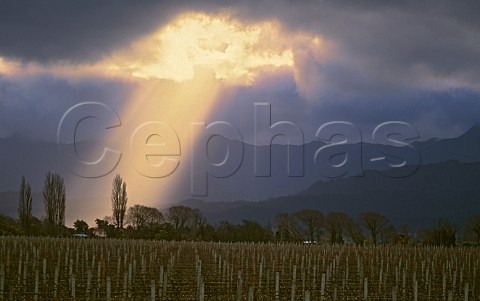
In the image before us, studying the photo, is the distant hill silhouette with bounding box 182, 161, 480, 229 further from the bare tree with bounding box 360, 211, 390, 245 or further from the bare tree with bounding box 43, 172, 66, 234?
the bare tree with bounding box 43, 172, 66, 234

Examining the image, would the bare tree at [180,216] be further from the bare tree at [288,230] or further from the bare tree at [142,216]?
the bare tree at [288,230]

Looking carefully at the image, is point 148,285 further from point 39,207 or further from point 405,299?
point 39,207

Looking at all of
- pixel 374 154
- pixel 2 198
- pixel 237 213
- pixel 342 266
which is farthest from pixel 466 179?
pixel 342 266

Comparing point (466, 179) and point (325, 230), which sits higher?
point (466, 179)

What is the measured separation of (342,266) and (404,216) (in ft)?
393

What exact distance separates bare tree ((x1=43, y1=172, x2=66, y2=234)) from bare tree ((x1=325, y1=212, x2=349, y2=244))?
110 ft

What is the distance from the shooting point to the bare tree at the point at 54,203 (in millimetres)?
77938

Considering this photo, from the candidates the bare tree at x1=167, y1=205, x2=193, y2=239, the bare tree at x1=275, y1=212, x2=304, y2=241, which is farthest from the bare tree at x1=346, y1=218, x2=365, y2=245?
the bare tree at x1=167, y1=205, x2=193, y2=239

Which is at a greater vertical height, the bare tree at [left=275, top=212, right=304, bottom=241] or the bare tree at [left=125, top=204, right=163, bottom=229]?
the bare tree at [left=125, top=204, right=163, bottom=229]

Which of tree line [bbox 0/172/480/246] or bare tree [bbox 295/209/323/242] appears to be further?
bare tree [bbox 295/209/323/242]

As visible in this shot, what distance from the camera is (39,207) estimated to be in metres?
173

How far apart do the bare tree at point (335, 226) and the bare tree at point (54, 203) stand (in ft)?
110

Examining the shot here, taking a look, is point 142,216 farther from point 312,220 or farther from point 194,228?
point 312,220

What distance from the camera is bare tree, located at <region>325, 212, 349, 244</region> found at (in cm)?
8869
